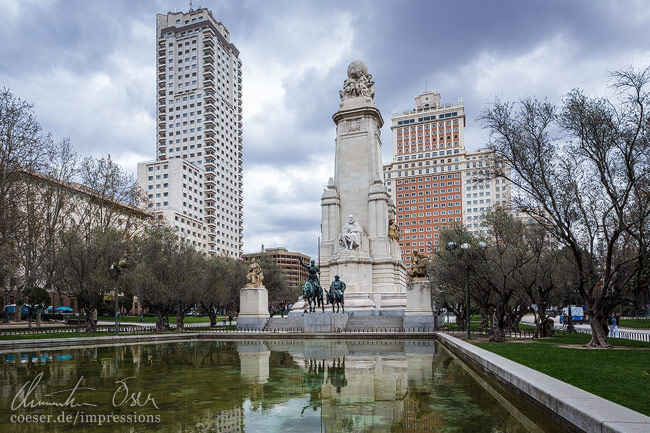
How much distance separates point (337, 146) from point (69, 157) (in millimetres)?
22452

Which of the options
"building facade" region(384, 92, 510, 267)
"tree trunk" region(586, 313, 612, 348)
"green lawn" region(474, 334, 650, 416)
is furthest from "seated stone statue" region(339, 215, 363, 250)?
"building facade" region(384, 92, 510, 267)

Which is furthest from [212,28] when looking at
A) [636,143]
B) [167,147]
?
[636,143]

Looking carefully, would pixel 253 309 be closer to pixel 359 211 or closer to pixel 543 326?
pixel 359 211

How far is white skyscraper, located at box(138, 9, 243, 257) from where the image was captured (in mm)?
120375

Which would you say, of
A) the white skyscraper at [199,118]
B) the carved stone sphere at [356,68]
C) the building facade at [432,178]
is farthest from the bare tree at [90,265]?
the building facade at [432,178]

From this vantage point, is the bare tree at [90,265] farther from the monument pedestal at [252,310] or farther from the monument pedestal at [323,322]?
the monument pedestal at [323,322]

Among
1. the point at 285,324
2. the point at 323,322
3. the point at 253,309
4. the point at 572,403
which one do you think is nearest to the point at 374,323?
the point at 323,322

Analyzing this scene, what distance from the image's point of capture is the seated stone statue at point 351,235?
133ft

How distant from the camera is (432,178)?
133375mm

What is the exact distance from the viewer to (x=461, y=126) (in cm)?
13525
